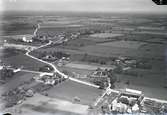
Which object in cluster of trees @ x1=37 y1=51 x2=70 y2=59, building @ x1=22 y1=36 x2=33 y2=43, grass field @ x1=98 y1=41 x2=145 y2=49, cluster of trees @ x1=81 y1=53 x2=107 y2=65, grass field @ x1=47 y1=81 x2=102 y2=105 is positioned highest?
building @ x1=22 y1=36 x2=33 y2=43

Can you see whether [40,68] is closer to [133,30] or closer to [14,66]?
[14,66]

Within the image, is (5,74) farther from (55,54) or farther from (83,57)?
(83,57)

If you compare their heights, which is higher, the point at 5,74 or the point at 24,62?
the point at 24,62

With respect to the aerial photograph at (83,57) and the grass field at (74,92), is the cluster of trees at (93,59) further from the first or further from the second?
the grass field at (74,92)

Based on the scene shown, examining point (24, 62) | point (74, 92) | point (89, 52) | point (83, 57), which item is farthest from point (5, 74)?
point (89, 52)

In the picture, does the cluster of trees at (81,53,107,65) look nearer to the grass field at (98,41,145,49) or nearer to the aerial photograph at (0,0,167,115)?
the aerial photograph at (0,0,167,115)


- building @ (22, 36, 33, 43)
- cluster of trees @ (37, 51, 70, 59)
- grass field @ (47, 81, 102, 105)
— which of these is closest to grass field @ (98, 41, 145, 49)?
cluster of trees @ (37, 51, 70, 59)

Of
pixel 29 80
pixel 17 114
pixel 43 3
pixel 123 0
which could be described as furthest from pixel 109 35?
pixel 17 114

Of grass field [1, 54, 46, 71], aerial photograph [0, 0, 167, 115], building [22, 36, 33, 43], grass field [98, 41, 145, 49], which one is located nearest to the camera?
aerial photograph [0, 0, 167, 115]

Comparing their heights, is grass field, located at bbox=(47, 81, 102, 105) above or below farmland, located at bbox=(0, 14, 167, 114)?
below

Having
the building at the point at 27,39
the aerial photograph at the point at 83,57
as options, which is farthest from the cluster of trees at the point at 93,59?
the building at the point at 27,39
